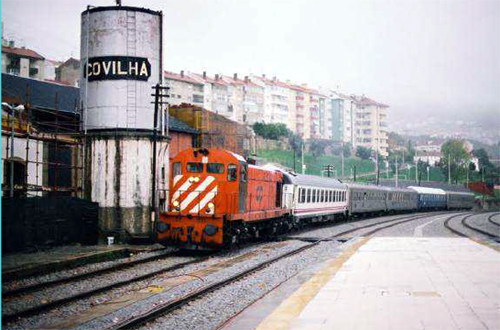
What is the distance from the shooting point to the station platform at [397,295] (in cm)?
916

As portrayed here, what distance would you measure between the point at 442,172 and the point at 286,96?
50504 millimetres

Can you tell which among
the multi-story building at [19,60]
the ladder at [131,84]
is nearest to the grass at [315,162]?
the multi-story building at [19,60]

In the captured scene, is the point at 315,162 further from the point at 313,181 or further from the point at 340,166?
the point at 313,181

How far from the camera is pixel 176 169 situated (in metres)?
21.4

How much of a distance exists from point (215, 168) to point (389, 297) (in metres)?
10.7

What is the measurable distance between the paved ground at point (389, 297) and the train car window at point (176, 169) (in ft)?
22.1

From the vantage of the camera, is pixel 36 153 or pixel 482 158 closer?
pixel 36 153

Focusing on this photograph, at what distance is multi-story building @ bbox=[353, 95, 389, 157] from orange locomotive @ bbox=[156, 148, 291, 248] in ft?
561

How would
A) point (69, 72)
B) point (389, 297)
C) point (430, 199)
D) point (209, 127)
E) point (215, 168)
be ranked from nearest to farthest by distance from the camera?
point (389, 297)
point (215, 168)
point (209, 127)
point (69, 72)
point (430, 199)

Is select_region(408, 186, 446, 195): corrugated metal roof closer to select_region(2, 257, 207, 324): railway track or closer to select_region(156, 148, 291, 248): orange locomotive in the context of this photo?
select_region(156, 148, 291, 248): orange locomotive

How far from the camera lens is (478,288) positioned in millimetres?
12320

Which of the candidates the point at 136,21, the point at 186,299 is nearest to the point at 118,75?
the point at 136,21

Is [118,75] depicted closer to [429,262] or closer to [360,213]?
[429,262]

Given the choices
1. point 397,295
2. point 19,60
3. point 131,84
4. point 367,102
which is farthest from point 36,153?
point 367,102
